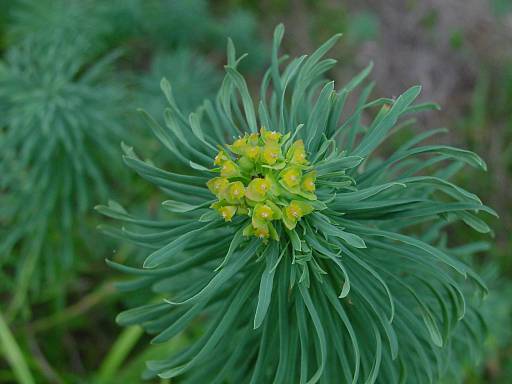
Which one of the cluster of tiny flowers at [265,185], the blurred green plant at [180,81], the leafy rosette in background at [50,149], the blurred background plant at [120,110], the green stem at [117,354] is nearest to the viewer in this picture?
the cluster of tiny flowers at [265,185]

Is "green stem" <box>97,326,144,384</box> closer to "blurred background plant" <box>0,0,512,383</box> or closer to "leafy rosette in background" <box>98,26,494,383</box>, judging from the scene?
"blurred background plant" <box>0,0,512,383</box>

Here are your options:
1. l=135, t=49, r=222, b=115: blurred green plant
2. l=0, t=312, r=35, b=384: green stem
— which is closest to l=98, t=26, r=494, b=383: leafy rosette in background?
l=0, t=312, r=35, b=384: green stem

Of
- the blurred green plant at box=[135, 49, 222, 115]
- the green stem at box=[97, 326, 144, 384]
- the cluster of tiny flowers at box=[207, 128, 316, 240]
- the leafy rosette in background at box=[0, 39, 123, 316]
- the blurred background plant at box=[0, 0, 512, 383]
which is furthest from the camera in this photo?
the blurred green plant at box=[135, 49, 222, 115]

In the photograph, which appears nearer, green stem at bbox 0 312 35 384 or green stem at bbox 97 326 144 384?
green stem at bbox 0 312 35 384

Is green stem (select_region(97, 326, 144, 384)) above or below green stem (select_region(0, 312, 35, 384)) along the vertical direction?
below

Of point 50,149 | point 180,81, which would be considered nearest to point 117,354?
point 50,149

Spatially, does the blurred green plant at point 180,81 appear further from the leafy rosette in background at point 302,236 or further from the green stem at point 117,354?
the leafy rosette in background at point 302,236

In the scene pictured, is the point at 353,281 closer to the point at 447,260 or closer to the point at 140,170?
the point at 447,260

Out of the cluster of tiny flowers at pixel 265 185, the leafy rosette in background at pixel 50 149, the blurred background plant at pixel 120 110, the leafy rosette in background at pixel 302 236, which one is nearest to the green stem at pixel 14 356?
the blurred background plant at pixel 120 110

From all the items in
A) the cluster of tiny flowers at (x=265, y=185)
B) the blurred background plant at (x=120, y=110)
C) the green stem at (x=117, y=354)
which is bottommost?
the green stem at (x=117, y=354)
